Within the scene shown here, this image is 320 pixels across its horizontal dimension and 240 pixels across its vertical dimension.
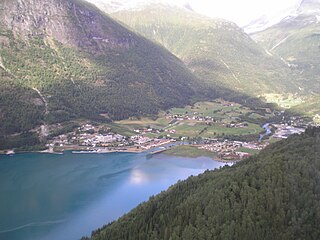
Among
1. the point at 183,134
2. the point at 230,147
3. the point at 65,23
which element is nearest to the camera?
the point at 230,147

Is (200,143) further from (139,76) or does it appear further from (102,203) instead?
(139,76)

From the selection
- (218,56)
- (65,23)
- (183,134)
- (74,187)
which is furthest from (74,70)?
(218,56)

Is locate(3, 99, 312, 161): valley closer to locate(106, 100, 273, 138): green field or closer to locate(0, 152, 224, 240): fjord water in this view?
locate(106, 100, 273, 138): green field

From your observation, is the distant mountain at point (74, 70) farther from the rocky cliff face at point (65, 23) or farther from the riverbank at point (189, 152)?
the riverbank at point (189, 152)

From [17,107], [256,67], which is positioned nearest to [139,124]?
[17,107]

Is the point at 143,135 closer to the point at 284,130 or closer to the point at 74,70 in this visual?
the point at 284,130
